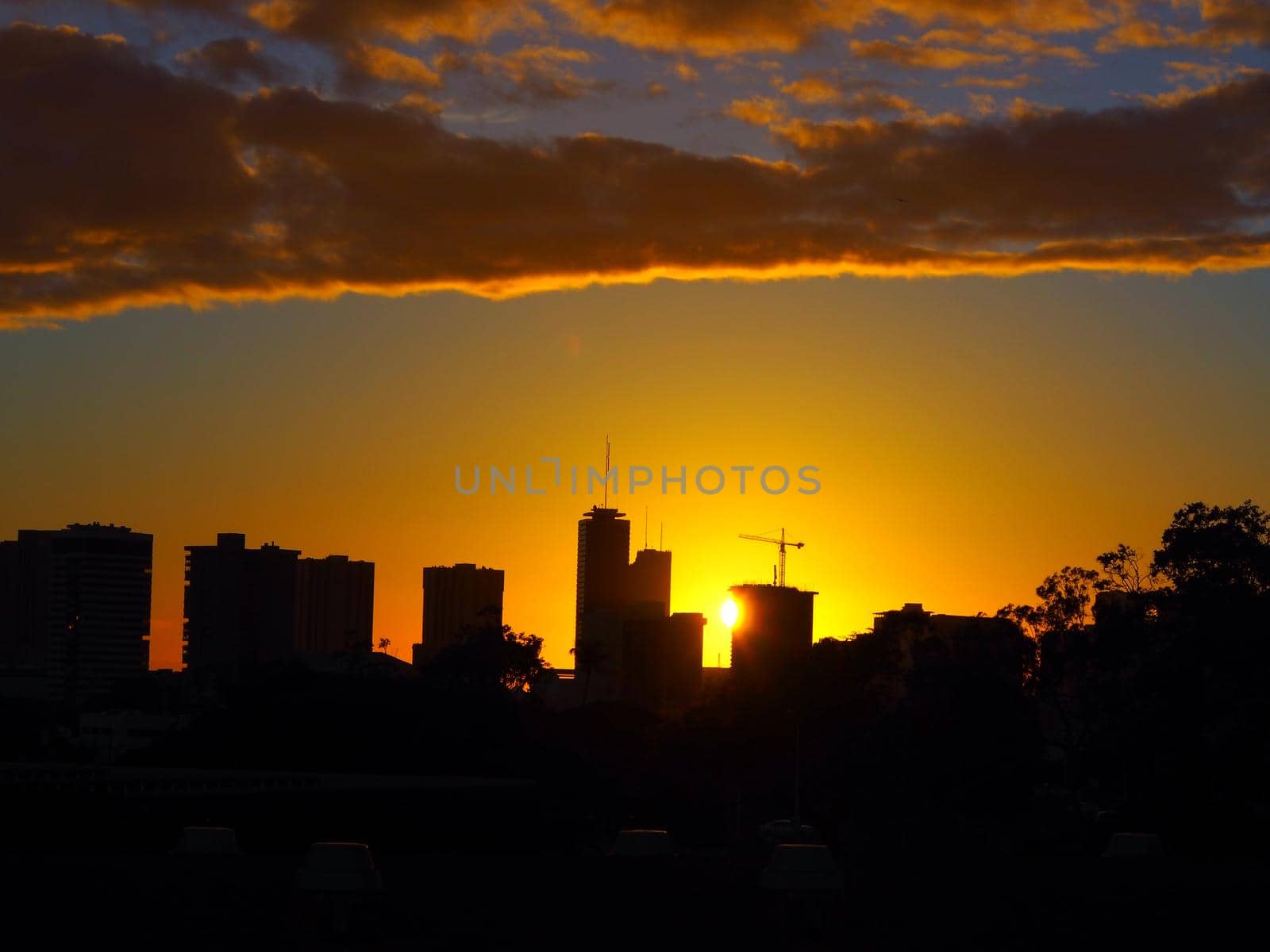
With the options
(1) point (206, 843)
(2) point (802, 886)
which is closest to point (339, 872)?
(2) point (802, 886)

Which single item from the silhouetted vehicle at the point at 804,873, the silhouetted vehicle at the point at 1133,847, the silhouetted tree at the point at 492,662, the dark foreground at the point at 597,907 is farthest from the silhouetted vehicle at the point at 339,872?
the silhouetted tree at the point at 492,662

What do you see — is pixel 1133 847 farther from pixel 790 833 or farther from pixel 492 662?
pixel 492 662

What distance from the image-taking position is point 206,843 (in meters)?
24.5

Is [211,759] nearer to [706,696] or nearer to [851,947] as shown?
[706,696]

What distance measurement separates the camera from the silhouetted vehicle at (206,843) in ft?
80.0

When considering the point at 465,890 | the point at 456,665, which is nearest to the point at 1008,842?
the point at 465,890

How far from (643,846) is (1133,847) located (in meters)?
8.98

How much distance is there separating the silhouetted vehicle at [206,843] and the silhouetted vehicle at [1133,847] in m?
14.9

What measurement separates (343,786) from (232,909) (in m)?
44.6

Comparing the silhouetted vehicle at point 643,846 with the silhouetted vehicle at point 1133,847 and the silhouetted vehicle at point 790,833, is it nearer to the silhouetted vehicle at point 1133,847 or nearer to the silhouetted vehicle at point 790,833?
the silhouetted vehicle at point 1133,847

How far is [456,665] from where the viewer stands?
5266 inches

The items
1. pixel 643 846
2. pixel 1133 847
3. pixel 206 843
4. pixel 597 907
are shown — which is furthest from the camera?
pixel 1133 847

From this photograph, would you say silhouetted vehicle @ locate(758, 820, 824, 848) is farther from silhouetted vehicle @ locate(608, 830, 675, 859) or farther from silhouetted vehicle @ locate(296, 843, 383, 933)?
silhouetted vehicle @ locate(296, 843, 383, 933)

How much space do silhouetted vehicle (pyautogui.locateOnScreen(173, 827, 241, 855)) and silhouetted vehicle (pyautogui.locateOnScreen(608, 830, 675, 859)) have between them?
5988 millimetres
